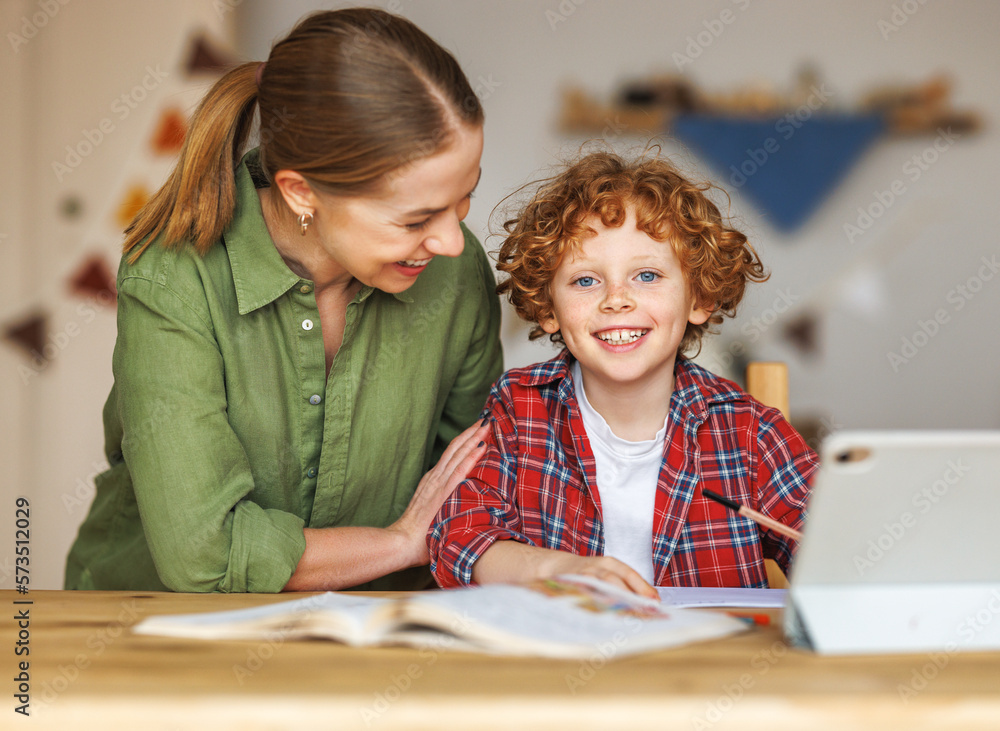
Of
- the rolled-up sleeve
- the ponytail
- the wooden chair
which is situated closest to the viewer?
the rolled-up sleeve

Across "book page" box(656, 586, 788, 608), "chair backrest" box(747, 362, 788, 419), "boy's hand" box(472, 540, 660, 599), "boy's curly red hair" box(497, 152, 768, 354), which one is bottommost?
"book page" box(656, 586, 788, 608)

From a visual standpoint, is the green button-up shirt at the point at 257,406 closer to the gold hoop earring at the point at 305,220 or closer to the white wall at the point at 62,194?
the gold hoop earring at the point at 305,220

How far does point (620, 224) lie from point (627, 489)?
38 centimetres

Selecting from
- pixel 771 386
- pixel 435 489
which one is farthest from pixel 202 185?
pixel 771 386

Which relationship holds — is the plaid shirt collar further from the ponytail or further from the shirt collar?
the ponytail

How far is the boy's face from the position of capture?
1.22 meters

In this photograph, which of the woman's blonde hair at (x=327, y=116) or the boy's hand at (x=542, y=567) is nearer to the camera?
the boy's hand at (x=542, y=567)

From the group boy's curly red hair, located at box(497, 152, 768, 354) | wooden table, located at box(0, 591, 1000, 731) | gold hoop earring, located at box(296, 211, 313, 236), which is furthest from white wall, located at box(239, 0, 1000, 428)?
wooden table, located at box(0, 591, 1000, 731)

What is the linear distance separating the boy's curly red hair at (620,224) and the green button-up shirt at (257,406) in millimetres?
102

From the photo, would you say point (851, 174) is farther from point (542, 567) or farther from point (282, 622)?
point (282, 622)

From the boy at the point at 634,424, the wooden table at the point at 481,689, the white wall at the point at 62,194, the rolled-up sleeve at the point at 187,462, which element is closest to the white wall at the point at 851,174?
the white wall at the point at 62,194

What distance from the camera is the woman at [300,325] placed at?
1062 millimetres

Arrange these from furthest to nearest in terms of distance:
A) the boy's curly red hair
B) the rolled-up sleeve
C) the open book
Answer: the boy's curly red hair → the rolled-up sleeve → the open book

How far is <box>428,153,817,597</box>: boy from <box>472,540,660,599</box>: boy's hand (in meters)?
0.05
